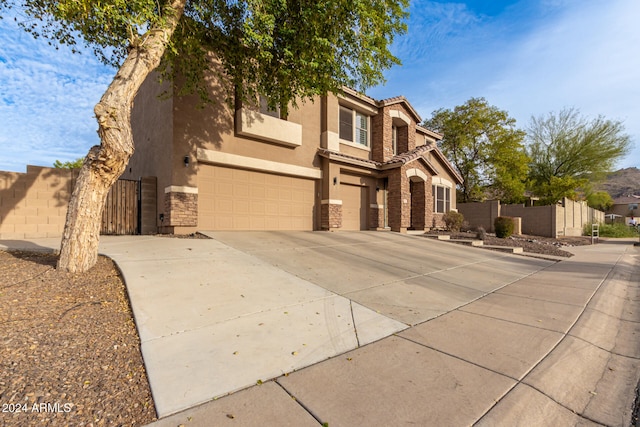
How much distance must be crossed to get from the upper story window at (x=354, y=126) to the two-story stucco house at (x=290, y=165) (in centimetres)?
5

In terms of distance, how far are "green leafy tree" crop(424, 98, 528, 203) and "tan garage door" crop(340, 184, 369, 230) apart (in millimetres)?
13603

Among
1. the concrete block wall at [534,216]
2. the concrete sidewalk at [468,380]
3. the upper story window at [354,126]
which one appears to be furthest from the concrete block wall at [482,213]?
the concrete sidewalk at [468,380]

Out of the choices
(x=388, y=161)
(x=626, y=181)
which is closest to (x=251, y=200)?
(x=388, y=161)

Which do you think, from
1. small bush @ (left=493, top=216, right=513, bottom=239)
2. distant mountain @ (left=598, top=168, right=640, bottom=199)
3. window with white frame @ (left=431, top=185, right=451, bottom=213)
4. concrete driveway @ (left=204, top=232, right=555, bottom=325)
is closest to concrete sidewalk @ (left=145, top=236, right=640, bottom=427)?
concrete driveway @ (left=204, top=232, right=555, bottom=325)

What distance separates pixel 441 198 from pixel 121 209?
54.5 ft

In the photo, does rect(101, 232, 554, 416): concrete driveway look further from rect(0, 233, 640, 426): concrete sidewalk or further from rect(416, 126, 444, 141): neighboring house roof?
rect(416, 126, 444, 141): neighboring house roof

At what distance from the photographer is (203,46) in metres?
9.27

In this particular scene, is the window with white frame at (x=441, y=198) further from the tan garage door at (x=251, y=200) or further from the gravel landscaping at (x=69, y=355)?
the gravel landscaping at (x=69, y=355)

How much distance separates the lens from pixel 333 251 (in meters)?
8.57

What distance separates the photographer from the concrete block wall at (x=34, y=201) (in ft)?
28.0

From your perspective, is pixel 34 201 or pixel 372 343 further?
pixel 34 201

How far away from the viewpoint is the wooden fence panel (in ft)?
32.4

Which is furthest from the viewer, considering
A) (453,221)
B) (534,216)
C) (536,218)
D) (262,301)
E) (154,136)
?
(534,216)

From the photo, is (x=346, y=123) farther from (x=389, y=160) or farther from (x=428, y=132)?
(x=428, y=132)
